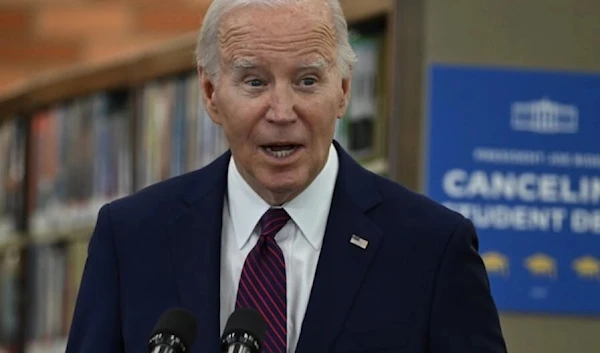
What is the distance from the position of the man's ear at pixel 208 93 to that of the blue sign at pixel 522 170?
3.58ft

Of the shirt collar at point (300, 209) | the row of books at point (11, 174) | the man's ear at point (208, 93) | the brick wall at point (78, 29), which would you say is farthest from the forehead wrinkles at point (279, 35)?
the brick wall at point (78, 29)

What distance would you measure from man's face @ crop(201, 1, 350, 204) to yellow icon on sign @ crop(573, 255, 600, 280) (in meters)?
1.32

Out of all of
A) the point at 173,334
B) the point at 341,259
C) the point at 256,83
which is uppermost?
the point at 256,83

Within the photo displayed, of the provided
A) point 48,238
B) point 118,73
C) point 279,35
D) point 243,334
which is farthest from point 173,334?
point 48,238

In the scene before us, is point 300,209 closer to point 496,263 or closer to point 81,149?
point 496,263

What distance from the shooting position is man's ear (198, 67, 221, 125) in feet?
7.30

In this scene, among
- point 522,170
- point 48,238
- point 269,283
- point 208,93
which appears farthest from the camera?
point 48,238

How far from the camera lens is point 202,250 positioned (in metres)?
2.18

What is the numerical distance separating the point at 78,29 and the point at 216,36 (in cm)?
452

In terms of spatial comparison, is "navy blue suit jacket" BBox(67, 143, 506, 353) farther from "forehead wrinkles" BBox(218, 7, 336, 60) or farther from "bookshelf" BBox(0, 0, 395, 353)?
"bookshelf" BBox(0, 0, 395, 353)

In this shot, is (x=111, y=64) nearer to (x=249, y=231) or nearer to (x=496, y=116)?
(x=496, y=116)

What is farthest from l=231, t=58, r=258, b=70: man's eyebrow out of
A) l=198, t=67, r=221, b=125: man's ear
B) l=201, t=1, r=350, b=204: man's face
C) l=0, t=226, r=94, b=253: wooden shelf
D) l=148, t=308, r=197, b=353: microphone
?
l=0, t=226, r=94, b=253: wooden shelf

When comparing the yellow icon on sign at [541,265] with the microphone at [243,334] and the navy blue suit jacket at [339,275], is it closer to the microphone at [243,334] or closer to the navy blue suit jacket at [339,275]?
the navy blue suit jacket at [339,275]

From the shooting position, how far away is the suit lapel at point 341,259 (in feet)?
6.82
